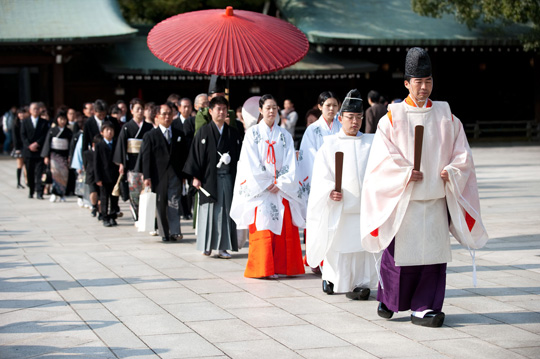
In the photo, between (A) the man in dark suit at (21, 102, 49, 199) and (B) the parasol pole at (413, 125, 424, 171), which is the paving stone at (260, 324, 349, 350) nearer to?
(B) the parasol pole at (413, 125, 424, 171)

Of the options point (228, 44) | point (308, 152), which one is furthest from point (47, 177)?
point (308, 152)

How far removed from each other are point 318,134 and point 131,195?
375 cm

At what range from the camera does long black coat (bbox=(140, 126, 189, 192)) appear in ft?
32.9

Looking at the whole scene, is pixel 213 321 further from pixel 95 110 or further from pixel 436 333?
pixel 95 110

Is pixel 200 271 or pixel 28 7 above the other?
pixel 28 7

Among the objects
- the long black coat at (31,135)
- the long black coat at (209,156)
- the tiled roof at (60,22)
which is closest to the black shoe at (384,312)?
the long black coat at (209,156)

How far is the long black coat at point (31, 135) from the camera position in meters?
15.1

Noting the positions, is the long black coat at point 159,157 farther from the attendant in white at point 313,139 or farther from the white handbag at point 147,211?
the attendant in white at point 313,139

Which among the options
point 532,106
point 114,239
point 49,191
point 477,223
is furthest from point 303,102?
point 477,223

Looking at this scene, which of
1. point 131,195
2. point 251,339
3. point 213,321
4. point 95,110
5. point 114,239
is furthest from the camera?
point 95,110

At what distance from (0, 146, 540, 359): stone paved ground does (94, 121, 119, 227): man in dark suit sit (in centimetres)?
116

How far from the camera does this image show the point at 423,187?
5836 mm

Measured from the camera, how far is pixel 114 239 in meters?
10.2

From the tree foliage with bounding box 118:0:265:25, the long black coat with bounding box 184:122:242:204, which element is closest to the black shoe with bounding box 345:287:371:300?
the long black coat with bounding box 184:122:242:204
